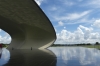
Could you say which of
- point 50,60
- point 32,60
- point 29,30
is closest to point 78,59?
point 50,60

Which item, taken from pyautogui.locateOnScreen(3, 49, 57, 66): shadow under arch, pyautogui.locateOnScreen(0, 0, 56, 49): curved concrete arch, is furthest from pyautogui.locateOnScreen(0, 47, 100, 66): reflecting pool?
pyautogui.locateOnScreen(0, 0, 56, 49): curved concrete arch

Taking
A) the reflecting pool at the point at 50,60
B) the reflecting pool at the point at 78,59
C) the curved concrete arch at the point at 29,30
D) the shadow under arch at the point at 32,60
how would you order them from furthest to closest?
1. the curved concrete arch at the point at 29,30
2. the reflecting pool at the point at 78,59
3. the reflecting pool at the point at 50,60
4. the shadow under arch at the point at 32,60

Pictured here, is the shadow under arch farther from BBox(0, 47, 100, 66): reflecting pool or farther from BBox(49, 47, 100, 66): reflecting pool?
BBox(49, 47, 100, 66): reflecting pool

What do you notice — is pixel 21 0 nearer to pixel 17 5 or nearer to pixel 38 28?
pixel 17 5

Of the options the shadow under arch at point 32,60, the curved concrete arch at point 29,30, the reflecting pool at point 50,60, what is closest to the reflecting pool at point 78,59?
the reflecting pool at point 50,60

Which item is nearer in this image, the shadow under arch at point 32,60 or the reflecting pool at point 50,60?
the shadow under arch at point 32,60

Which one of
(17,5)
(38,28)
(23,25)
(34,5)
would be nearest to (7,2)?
(17,5)

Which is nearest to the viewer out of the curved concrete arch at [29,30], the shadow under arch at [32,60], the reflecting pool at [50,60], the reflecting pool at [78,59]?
the shadow under arch at [32,60]

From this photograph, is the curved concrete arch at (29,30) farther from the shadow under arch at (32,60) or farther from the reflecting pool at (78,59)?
the shadow under arch at (32,60)

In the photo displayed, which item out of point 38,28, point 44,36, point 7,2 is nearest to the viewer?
point 7,2

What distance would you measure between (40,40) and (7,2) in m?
21.0

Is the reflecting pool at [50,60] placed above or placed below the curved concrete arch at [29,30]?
below

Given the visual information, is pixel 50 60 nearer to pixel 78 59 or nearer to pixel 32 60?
pixel 32 60

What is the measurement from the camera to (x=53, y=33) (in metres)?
35.8
